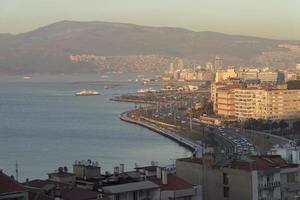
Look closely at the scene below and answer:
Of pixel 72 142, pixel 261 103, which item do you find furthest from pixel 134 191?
pixel 261 103

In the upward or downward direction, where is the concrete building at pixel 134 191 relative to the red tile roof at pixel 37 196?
downward

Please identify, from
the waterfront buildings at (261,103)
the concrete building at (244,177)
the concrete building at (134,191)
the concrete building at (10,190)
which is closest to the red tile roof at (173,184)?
the concrete building at (134,191)

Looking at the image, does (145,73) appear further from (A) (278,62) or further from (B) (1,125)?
(B) (1,125)

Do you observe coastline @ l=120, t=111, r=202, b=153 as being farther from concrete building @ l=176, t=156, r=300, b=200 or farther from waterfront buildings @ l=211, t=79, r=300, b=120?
concrete building @ l=176, t=156, r=300, b=200

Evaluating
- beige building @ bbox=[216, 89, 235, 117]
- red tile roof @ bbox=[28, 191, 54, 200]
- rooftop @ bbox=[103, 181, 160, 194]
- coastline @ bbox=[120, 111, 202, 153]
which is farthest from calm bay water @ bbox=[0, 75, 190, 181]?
red tile roof @ bbox=[28, 191, 54, 200]

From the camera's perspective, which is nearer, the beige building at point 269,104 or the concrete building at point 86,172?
the concrete building at point 86,172

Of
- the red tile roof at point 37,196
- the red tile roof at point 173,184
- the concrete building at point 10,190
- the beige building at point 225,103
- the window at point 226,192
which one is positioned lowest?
the beige building at point 225,103

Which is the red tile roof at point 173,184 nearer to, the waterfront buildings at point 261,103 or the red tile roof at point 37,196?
the red tile roof at point 37,196

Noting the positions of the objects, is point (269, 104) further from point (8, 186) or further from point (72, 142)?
point (8, 186)
